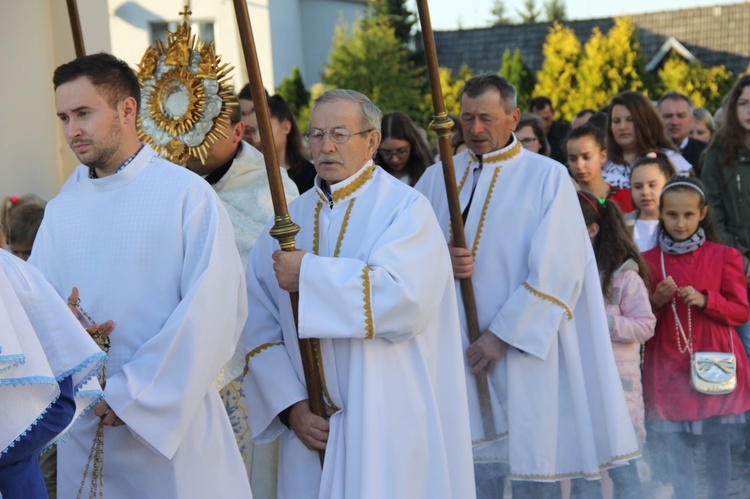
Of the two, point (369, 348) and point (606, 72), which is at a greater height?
point (606, 72)

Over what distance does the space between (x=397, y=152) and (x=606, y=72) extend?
16248 mm

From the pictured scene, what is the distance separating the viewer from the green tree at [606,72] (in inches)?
886

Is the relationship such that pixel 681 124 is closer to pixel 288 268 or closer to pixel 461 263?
pixel 461 263

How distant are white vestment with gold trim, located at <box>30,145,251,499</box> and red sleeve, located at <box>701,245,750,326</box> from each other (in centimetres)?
298

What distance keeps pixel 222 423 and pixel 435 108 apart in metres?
1.81

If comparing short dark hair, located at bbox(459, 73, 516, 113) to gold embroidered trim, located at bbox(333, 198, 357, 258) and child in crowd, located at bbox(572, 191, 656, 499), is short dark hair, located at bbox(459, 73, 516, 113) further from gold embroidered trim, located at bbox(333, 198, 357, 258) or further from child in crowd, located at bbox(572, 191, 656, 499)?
gold embroidered trim, located at bbox(333, 198, 357, 258)

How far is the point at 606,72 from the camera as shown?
2272 cm

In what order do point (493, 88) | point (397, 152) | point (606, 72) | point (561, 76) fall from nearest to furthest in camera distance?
point (493, 88) → point (397, 152) → point (606, 72) → point (561, 76)

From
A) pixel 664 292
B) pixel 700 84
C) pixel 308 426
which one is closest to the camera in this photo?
pixel 308 426

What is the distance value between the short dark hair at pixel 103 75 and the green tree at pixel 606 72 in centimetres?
1862

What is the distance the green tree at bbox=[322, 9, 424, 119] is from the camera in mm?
25453

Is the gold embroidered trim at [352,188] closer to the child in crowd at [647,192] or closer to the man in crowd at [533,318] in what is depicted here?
the man in crowd at [533,318]

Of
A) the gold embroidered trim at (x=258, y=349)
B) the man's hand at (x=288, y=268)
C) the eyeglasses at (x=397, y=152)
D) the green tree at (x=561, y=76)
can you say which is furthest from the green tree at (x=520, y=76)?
the man's hand at (x=288, y=268)

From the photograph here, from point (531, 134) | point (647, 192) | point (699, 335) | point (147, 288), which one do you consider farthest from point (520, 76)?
point (147, 288)
